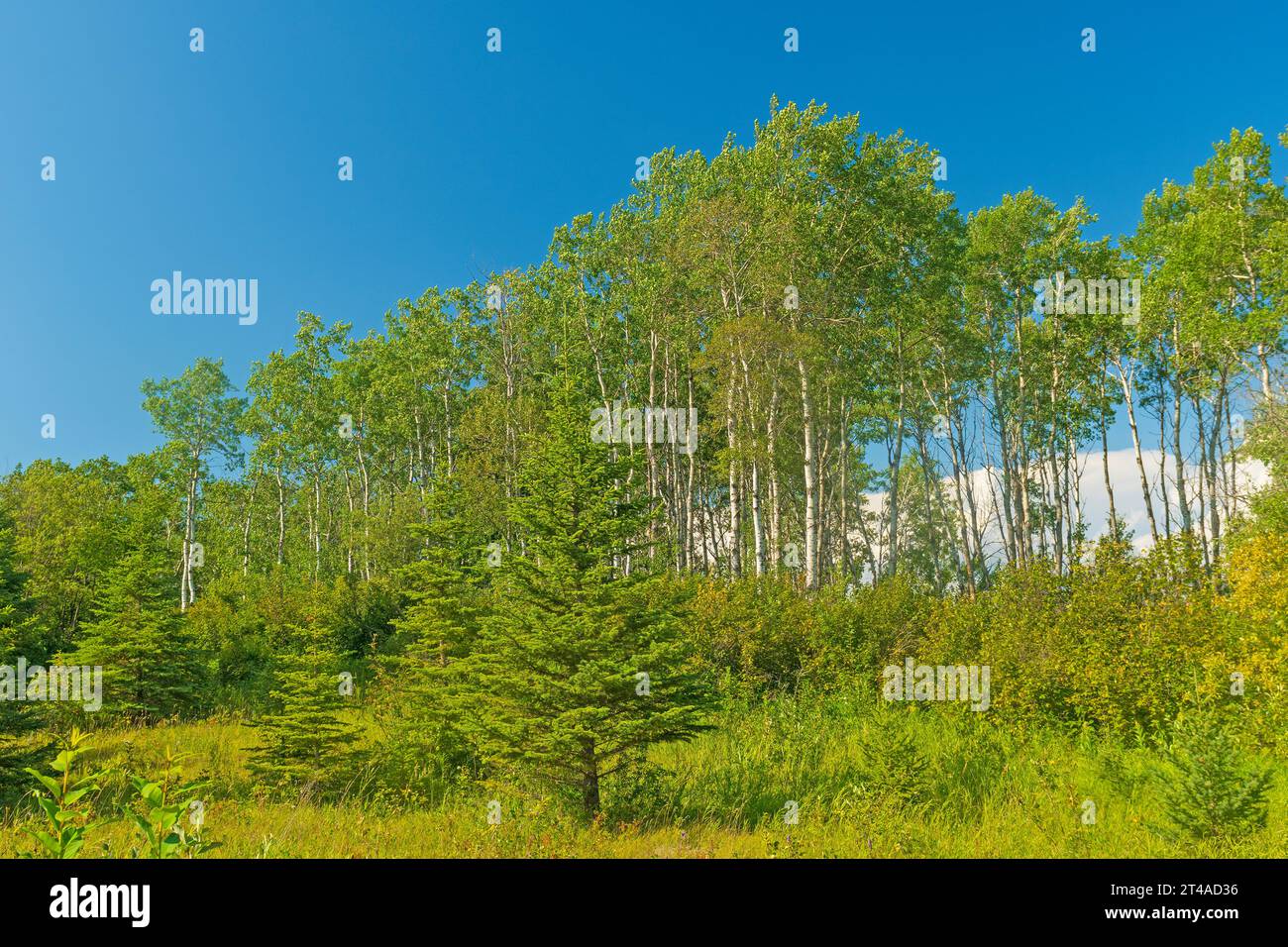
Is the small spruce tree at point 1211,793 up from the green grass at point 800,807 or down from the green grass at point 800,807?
up

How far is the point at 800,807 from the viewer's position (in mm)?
9023

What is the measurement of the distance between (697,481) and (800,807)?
2912cm

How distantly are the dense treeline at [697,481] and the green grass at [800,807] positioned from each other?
0.89m

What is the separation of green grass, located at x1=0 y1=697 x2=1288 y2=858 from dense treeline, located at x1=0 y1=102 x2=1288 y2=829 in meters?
0.89

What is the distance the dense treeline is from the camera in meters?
9.74

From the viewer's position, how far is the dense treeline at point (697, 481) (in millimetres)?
9742

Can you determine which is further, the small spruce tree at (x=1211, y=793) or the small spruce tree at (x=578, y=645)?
the small spruce tree at (x=578, y=645)

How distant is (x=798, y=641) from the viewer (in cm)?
1648
